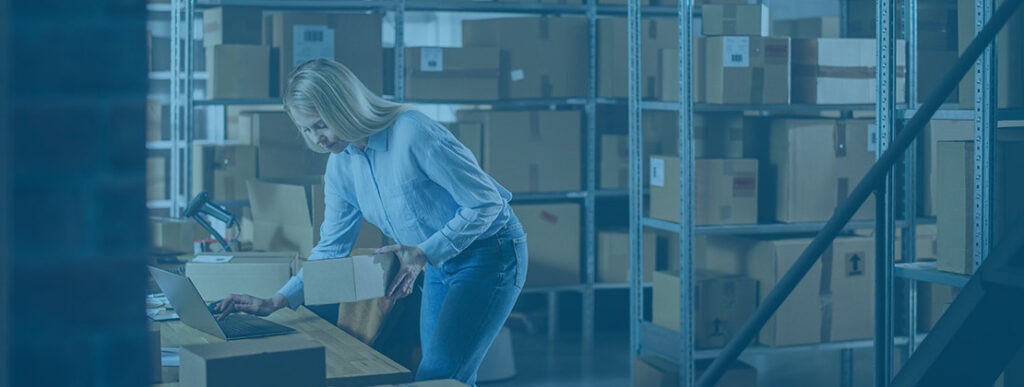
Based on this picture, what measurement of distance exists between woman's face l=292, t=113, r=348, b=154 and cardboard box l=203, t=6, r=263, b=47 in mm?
2628

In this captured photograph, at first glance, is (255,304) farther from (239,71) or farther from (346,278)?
(239,71)

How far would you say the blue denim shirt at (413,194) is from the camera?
273 centimetres

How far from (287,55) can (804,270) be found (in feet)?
10.6

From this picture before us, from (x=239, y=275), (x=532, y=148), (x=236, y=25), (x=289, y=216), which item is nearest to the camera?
(x=239, y=275)

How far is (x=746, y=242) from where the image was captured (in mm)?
4781

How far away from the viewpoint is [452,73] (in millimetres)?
5594

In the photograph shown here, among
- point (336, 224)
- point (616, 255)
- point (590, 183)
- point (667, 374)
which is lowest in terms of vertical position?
point (667, 374)

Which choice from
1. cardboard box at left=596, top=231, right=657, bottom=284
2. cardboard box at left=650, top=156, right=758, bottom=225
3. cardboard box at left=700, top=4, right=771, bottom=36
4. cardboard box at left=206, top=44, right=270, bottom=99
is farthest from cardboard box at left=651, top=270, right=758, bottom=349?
cardboard box at left=206, top=44, right=270, bottom=99

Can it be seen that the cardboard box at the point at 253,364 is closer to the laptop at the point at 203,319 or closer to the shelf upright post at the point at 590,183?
the laptop at the point at 203,319

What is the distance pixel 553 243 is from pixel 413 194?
3049 millimetres

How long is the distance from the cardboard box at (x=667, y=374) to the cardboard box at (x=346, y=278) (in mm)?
2012

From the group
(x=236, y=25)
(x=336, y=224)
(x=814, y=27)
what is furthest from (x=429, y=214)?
(x=814, y=27)

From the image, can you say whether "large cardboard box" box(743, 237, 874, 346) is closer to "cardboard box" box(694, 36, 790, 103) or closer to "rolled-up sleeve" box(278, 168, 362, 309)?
"cardboard box" box(694, 36, 790, 103)

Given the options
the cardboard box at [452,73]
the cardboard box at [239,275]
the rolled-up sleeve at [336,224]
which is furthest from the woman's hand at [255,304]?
the cardboard box at [452,73]
